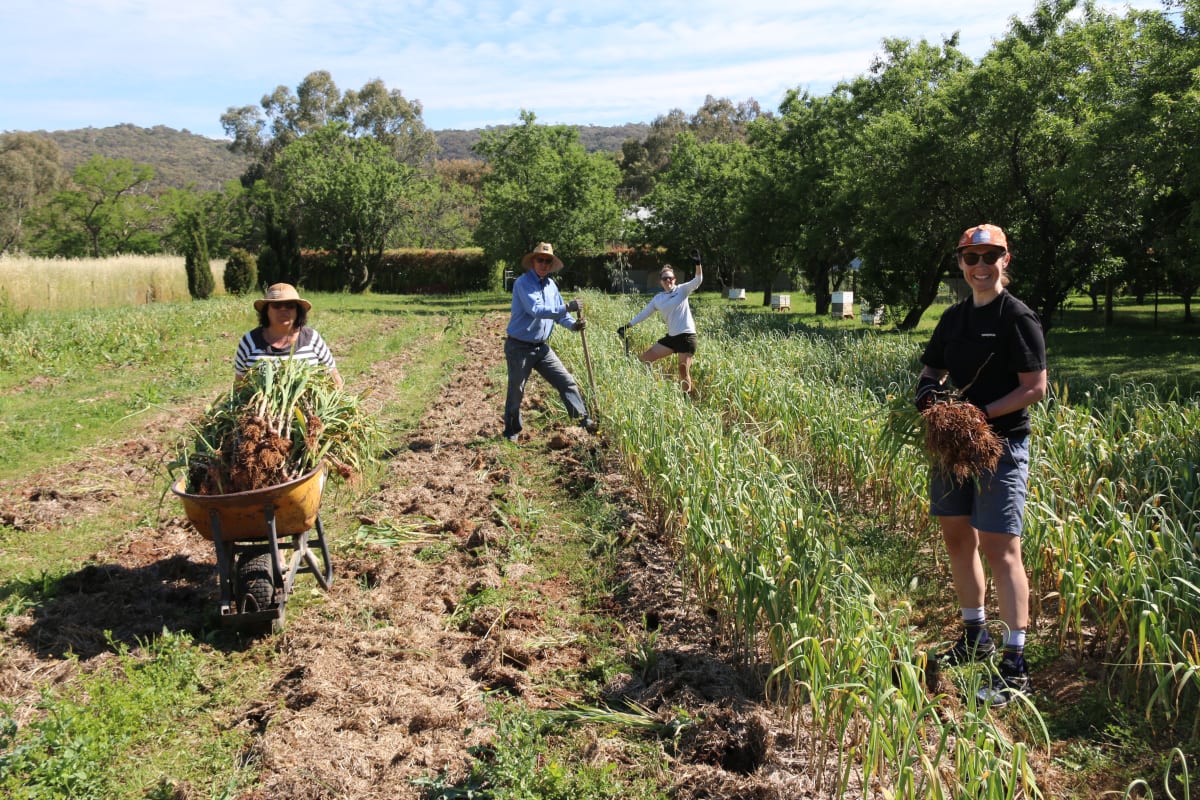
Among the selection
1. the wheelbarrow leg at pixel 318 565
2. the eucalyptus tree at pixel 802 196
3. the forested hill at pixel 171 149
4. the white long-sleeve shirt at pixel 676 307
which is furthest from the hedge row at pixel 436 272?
the forested hill at pixel 171 149

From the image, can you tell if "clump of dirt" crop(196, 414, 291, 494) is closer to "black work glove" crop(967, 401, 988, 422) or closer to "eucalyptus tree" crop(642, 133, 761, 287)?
"black work glove" crop(967, 401, 988, 422)

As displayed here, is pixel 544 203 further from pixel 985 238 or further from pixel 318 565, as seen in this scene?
pixel 985 238

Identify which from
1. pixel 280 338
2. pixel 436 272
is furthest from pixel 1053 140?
pixel 436 272

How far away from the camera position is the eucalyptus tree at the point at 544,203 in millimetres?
28953

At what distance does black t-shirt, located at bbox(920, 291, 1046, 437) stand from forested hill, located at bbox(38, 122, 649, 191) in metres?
113

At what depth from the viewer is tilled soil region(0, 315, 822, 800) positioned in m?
3.16

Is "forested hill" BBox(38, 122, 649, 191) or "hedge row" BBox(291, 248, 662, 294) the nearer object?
"hedge row" BBox(291, 248, 662, 294)

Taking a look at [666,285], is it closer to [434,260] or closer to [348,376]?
[348,376]

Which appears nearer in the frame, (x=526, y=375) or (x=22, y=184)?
(x=526, y=375)

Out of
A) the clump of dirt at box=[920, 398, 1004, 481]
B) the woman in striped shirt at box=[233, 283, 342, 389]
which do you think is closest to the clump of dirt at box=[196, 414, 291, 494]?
the woman in striped shirt at box=[233, 283, 342, 389]

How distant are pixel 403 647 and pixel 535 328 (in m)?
4.19

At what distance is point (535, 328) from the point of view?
788cm

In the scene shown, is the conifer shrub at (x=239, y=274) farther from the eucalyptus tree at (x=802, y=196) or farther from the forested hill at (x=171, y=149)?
the forested hill at (x=171, y=149)

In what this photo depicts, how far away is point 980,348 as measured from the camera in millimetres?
3533
